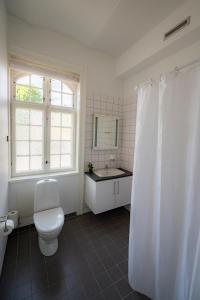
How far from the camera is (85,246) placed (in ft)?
5.76

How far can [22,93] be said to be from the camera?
200cm

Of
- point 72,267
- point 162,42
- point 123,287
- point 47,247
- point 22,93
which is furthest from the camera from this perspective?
point 22,93

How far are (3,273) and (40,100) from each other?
2.13 meters

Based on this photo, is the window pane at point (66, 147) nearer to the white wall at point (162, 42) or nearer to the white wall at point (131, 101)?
the white wall at point (131, 101)

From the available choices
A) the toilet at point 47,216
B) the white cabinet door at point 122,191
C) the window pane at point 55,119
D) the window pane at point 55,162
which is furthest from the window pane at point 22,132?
the white cabinet door at point 122,191

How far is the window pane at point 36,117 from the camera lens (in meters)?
2.08

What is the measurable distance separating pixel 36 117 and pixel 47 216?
4.66 ft

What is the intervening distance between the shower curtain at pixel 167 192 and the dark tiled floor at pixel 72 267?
26 centimetres

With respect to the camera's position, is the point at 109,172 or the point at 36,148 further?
the point at 109,172

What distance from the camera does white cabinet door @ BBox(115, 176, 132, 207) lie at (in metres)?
2.27

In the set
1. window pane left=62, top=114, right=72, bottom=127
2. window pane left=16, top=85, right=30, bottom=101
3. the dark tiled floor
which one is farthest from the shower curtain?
window pane left=16, top=85, right=30, bottom=101

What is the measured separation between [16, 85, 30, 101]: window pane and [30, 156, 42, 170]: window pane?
2.88 feet

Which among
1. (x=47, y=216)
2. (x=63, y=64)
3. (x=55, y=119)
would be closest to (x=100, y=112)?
(x=55, y=119)

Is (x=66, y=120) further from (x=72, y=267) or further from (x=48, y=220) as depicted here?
(x=72, y=267)
